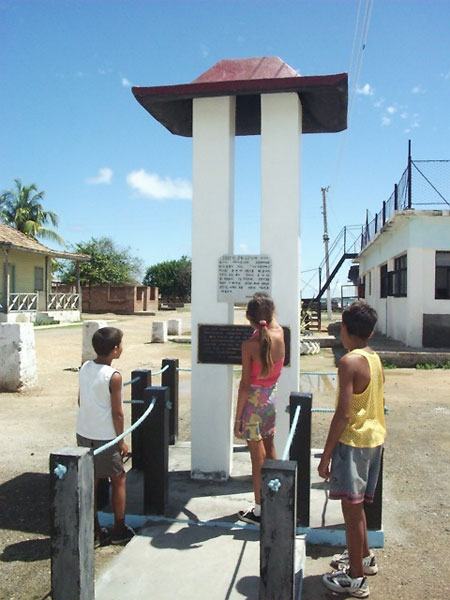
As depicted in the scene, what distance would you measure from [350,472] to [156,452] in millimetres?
1509

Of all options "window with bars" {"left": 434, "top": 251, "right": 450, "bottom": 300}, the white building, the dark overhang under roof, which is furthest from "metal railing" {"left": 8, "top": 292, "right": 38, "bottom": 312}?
the dark overhang under roof

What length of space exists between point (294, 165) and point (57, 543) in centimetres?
341

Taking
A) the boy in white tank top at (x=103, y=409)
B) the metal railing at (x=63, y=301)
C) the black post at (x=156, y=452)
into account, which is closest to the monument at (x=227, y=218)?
the black post at (x=156, y=452)

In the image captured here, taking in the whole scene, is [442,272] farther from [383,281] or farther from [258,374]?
[258,374]

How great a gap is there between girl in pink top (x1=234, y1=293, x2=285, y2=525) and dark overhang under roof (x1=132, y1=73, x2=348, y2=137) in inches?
77.2

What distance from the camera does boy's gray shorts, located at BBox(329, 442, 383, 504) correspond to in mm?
2982

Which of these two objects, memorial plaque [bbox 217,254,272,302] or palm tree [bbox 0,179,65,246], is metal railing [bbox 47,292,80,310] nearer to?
palm tree [bbox 0,179,65,246]

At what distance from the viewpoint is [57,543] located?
98.7 inches

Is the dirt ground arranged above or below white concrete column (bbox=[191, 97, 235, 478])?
below

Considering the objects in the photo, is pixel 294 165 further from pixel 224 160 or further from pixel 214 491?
pixel 214 491

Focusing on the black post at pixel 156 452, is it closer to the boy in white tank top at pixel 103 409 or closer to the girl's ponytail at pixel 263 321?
the boy in white tank top at pixel 103 409

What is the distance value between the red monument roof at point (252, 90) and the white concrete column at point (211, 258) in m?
0.16

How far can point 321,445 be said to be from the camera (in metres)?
6.13

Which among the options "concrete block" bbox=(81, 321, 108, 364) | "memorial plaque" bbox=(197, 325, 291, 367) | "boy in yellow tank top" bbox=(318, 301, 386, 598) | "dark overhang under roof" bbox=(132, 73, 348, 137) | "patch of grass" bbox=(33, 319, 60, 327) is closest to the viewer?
"boy in yellow tank top" bbox=(318, 301, 386, 598)
